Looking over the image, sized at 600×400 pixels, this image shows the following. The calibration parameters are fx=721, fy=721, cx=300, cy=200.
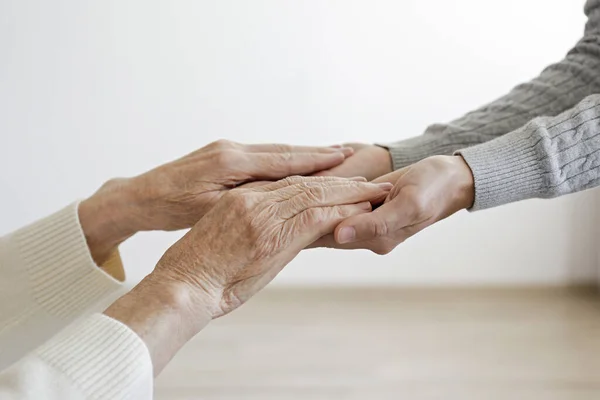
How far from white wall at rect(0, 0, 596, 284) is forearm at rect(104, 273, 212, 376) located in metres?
1.81

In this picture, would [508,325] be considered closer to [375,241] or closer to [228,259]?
[375,241]

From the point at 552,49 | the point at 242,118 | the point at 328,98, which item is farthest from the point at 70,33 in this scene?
the point at 552,49

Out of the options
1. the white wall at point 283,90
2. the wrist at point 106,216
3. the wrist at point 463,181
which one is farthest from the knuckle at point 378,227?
the white wall at point 283,90

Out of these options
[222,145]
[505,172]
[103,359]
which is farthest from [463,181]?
[103,359]

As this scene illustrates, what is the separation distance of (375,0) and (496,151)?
1624mm

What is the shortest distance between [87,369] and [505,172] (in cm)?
71

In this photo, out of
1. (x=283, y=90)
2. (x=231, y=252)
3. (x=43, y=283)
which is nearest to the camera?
(x=231, y=252)

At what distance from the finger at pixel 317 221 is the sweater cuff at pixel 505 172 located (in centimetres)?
20

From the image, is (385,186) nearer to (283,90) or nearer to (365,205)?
(365,205)

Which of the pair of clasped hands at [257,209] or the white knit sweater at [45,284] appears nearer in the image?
the pair of clasped hands at [257,209]

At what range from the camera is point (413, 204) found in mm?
1137

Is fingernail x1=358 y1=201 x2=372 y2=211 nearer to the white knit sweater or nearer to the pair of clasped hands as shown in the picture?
the pair of clasped hands

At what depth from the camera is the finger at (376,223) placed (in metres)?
1.13

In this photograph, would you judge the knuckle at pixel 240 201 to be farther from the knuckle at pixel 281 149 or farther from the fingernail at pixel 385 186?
the knuckle at pixel 281 149
